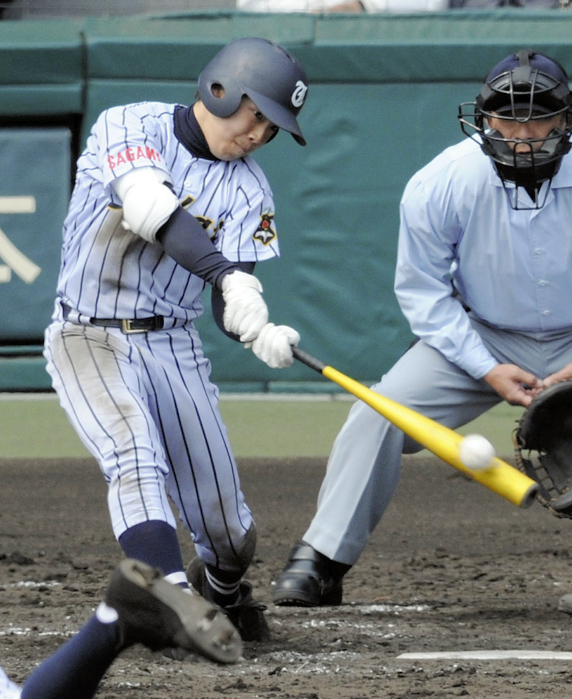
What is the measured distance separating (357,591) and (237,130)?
165 centimetres

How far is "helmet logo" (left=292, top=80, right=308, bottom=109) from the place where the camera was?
331 cm

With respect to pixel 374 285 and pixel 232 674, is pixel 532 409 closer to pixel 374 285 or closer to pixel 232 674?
pixel 232 674

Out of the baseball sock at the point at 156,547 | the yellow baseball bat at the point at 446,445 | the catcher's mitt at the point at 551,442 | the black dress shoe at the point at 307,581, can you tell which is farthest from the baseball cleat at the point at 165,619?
the catcher's mitt at the point at 551,442

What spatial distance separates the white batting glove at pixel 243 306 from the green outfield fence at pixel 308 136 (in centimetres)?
394

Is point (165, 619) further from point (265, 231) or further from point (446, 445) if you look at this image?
point (265, 231)

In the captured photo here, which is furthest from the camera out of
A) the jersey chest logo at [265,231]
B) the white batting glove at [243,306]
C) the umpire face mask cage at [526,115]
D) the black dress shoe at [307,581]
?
the black dress shoe at [307,581]

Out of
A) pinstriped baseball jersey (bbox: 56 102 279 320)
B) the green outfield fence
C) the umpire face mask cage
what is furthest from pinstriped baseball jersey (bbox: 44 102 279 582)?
the green outfield fence

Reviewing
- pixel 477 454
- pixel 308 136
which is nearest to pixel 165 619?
pixel 477 454

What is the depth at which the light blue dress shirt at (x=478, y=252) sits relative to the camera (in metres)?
3.81

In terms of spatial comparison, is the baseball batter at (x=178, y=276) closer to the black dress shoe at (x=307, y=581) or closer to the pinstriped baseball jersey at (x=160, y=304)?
the pinstriped baseball jersey at (x=160, y=304)

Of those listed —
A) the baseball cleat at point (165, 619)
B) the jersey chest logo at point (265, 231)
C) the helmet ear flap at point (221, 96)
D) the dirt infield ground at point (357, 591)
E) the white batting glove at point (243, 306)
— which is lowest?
the dirt infield ground at point (357, 591)

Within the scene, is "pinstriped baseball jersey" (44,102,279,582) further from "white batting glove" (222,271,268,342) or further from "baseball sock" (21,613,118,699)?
"baseball sock" (21,613,118,699)

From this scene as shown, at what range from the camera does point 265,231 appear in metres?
3.43

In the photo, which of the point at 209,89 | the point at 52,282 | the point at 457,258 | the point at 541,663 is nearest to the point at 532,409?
the point at 457,258
